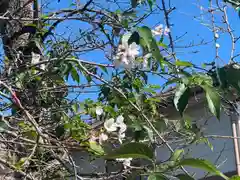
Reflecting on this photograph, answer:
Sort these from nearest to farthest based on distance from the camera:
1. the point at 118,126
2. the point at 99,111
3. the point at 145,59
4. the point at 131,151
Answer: the point at 131,151
the point at 145,59
the point at 118,126
the point at 99,111

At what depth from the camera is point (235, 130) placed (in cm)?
491

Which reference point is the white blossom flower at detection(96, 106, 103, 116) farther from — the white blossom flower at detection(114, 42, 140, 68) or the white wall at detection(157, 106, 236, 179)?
the white wall at detection(157, 106, 236, 179)

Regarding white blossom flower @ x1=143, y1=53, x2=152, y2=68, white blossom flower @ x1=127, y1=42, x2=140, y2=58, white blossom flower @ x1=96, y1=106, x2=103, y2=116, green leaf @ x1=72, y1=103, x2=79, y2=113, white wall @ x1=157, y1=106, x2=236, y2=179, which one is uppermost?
white blossom flower @ x1=127, y1=42, x2=140, y2=58

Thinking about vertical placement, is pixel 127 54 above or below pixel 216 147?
above

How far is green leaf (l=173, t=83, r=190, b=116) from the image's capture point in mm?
1571

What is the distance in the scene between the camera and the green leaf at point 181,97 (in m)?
1.57

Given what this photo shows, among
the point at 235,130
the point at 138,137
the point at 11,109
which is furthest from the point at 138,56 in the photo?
the point at 235,130

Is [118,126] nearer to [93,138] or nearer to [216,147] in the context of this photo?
[93,138]

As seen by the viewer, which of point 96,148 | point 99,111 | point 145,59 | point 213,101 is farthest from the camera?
point 99,111

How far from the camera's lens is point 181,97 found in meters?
1.59

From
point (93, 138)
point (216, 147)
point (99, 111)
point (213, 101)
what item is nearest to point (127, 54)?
point (213, 101)

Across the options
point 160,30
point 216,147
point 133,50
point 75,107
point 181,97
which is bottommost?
point 216,147

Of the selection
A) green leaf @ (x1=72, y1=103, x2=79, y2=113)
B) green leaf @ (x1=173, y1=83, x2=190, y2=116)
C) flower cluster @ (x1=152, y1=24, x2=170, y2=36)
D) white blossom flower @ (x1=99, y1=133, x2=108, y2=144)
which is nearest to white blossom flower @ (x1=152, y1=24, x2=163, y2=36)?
flower cluster @ (x1=152, y1=24, x2=170, y2=36)

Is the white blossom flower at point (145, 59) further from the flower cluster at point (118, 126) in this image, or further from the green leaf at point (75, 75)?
the green leaf at point (75, 75)
